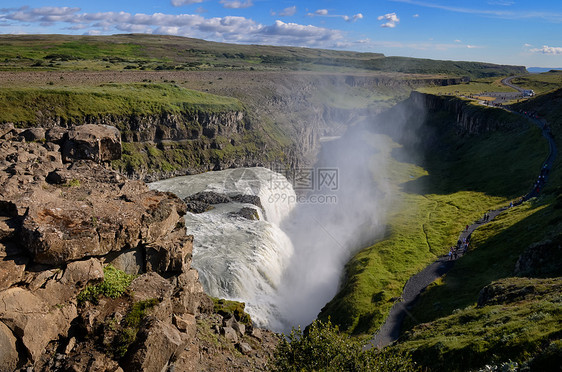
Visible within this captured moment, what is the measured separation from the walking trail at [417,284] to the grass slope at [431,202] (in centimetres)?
110

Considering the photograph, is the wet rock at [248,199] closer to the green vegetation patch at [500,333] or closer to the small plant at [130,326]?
the green vegetation patch at [500,333]

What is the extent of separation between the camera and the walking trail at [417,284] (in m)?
42.4

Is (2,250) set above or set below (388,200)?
above

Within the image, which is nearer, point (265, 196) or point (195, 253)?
point (195, 253)

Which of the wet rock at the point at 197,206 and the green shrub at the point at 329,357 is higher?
the green shrub at the point at 329,357

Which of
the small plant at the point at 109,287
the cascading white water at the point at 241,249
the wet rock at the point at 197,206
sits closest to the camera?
the small plant at the point at 109,287

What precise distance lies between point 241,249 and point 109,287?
129 ft

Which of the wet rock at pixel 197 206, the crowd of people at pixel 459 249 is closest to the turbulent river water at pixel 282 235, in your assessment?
the wet rock at pixel 197 206

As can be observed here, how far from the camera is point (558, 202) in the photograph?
2240 inches

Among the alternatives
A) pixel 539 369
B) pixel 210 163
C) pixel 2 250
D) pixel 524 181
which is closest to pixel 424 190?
pixel 524 181

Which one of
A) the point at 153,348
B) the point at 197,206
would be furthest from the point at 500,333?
the point at 197,206

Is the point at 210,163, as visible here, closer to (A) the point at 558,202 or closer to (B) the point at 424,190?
(B) the point at 424,190

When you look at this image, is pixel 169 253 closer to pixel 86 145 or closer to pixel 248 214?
pixel 86 145

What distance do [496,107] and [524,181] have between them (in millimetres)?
55518
